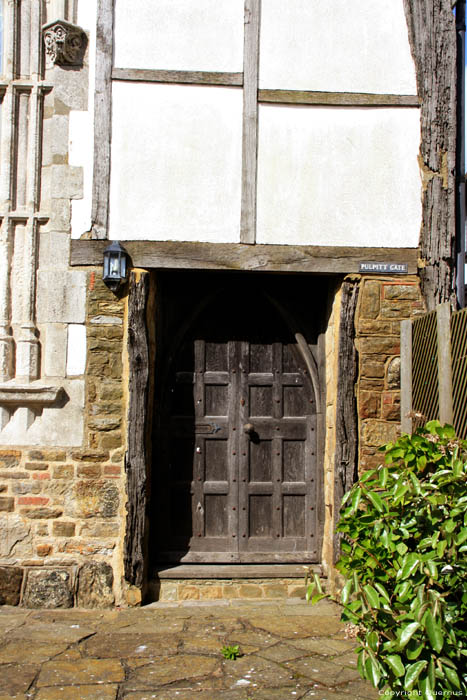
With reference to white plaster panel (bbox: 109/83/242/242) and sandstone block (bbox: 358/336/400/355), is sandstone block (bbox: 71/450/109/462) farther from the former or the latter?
sandstone block (bbox: 358/336/400/355)

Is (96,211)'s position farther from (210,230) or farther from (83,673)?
(83,673)

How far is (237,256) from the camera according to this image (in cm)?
484

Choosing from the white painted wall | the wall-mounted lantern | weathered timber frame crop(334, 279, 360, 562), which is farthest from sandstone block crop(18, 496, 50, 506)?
weathered timber frame crop(334, 279, 360, 562)

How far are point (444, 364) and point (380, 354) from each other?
0.82 metres

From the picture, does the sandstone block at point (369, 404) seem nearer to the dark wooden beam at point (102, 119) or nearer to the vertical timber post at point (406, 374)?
the vertical timber post at point (406, 374)

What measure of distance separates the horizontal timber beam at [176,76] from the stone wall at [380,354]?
1.70 meters

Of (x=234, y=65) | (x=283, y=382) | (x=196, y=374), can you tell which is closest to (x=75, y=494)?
(x=196, y=374)

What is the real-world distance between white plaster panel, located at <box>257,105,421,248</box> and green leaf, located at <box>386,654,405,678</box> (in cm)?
302

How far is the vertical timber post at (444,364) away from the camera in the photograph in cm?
405

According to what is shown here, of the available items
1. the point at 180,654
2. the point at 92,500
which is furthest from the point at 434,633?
the point at 92,500

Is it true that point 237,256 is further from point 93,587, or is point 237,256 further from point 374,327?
point 93,587

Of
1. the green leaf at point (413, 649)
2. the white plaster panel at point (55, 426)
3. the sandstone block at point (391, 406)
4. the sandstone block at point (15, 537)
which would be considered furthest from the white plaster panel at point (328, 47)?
the green leaf at point (413, 649)

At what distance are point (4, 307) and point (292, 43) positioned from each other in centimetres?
277

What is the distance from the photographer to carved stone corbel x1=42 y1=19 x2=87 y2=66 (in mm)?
4785
